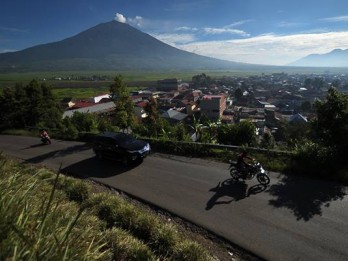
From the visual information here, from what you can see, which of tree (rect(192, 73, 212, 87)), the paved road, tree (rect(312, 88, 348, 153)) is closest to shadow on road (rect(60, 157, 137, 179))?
the paved road

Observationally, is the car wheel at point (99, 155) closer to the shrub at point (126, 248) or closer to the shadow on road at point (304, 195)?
the shadow on road at point (304, 195)

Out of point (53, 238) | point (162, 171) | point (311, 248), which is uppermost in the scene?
point (53, 238)

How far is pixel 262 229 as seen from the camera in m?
7.66

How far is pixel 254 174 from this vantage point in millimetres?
10672

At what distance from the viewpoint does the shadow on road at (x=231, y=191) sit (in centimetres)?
948

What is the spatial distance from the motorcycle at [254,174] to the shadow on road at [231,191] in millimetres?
195

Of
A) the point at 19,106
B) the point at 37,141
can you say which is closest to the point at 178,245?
the point at 37,141

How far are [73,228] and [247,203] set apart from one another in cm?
610

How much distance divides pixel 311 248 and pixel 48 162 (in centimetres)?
1326

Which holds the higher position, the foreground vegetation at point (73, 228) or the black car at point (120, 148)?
the foreground vegetation at point (73, 228)

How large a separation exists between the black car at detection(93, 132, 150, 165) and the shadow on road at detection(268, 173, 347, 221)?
21.7ft

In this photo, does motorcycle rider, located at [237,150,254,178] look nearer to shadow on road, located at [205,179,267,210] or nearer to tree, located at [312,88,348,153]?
shadow on road, located at [205,179,267,210]

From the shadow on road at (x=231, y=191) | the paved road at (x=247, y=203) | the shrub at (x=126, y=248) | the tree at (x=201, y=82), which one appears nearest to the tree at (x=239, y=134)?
the paved road at (x=247, y=203)

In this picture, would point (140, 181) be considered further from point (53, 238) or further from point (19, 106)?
point (19, 106)
